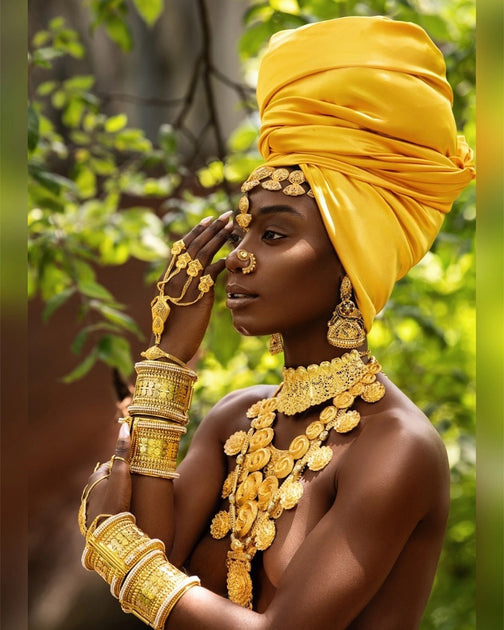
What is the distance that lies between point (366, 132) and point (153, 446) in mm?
689

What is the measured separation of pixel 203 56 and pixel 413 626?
237cm

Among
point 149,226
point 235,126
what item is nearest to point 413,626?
point 149,226

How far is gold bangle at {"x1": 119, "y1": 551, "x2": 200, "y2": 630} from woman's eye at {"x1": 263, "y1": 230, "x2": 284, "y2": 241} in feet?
1.93

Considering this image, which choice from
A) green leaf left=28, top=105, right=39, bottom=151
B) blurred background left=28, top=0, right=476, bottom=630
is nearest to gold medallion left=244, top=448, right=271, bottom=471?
blurred background left=28, top=0, right=476, bottom=630

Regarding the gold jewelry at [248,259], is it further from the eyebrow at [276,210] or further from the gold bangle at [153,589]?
the gold bangle at [153,589]

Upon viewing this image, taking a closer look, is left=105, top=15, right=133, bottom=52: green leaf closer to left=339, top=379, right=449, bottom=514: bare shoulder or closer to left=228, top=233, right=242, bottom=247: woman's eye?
left=228, top=233, right=242, bottom=247: woman's eye

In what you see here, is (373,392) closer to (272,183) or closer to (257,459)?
(257,459)

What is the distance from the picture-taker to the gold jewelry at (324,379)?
167 cm

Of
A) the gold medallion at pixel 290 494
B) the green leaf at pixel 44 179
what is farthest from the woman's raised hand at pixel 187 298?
the green leaf at pixel 44 179

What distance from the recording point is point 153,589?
1.51m

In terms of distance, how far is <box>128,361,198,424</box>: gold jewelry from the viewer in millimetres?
1703

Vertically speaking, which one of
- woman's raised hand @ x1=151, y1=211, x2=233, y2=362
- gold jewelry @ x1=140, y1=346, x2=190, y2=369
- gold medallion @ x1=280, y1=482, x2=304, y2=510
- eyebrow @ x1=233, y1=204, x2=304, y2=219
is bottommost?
gold medallion @ x1=280, y1=482, x2=304, y2=510

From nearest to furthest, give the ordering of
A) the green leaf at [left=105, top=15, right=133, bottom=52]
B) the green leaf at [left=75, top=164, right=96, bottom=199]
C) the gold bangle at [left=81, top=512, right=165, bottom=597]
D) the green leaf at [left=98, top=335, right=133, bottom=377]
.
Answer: the gold bangle at [left=81, top=512, right=165, bottom=597], the green leaf at [left=98, top=335, right=133, bottom=377], the green leaf at [left=105, top=15, right=133, bottom=52], the green leaf at [left=75, top=164, right=96, bottom=199]

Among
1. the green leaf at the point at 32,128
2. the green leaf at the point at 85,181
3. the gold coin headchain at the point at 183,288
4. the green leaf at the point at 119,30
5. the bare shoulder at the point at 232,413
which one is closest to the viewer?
the gold coin headchain at the point at 183,288
